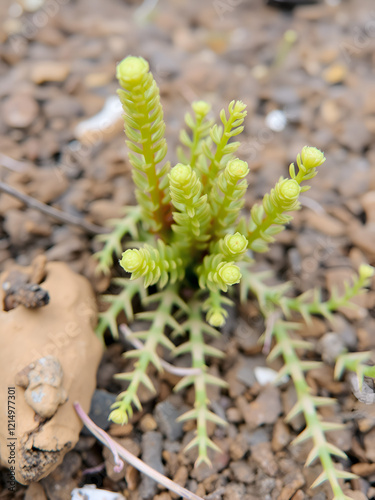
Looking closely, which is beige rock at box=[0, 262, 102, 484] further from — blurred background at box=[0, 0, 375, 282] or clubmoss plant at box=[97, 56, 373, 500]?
blurred background at box=[0, 0, 375, 282]

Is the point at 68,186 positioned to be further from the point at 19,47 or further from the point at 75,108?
the point at 19,47

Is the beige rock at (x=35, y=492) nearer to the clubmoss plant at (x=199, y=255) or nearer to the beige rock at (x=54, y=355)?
the beige rock at (x=54, y=355)

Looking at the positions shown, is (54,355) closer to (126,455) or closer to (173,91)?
(126,455)

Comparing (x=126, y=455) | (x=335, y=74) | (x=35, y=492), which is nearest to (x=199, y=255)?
(x=126, y=455)

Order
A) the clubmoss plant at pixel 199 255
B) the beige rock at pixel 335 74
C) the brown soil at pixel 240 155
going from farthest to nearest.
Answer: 1. the beige rock at pixel 335 74
2. the brown soil at pixel 240 155
3. the clubmoss plant at pixel 199 255

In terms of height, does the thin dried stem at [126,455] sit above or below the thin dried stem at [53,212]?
below

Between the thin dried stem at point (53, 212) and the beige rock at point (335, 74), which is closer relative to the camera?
the thin dried stem at point (53, 212)

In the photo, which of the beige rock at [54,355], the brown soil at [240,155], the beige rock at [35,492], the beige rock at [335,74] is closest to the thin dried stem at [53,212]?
the brown soil at [240,155]
